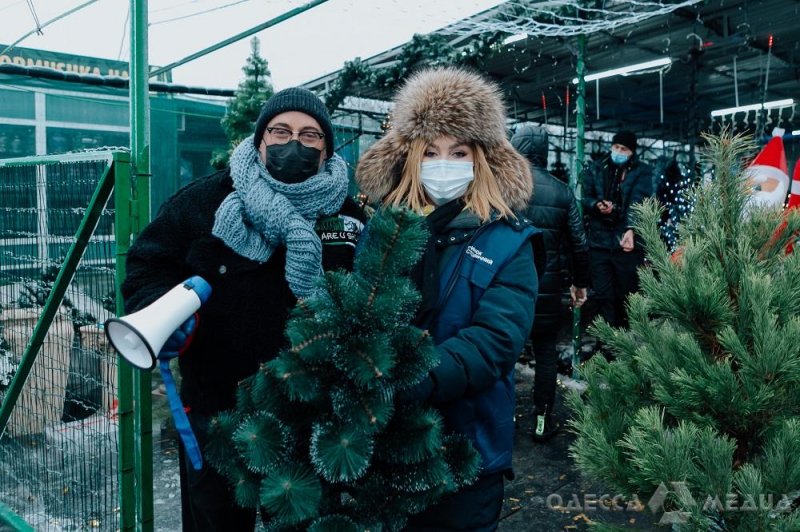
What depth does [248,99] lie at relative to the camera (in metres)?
4.88

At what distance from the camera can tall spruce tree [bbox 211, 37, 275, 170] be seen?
4.84 m

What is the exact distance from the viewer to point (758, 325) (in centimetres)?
141

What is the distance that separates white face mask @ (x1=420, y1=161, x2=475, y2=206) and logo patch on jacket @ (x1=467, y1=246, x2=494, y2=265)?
0.24 metres

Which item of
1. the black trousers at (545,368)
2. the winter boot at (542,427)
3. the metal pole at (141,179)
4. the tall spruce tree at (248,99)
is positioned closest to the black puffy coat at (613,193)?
the black trousers at (545,368)

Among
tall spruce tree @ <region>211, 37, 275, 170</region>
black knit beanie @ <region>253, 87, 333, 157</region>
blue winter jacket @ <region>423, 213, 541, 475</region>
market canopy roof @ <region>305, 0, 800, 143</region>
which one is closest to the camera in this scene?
blue winter jacket @ <region>423, 213, 541, 475</region>

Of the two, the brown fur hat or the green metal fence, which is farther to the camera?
the green metal fence

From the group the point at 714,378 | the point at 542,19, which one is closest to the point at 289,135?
the point at 714,378

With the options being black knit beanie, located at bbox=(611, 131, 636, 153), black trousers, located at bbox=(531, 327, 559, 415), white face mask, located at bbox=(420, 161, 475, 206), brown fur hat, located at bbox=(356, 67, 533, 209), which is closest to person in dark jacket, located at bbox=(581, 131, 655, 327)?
black knit beanie, located at bbox=(611, 131, 636, 153)

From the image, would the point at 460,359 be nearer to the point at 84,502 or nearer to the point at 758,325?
the point at 758,325

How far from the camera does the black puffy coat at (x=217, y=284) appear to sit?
75.6 inches

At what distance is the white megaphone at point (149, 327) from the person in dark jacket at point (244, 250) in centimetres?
26

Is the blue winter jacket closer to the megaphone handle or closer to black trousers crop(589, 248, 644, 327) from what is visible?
the megaphone handle

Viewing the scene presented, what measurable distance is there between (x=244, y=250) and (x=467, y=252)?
71 cm

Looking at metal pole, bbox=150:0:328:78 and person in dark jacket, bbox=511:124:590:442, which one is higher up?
metal pole, bbox=150:0:328:78
